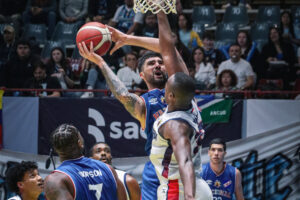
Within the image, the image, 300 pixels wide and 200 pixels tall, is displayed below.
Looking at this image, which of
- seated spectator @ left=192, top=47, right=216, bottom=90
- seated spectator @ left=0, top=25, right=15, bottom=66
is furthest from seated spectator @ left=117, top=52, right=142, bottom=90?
seated spectator @ left=0, top=25, right=15, bottom=66

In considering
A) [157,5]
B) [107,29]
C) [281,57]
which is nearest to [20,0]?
[281,57]

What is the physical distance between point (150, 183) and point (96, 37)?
55.6 inches

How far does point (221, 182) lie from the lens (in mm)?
7234

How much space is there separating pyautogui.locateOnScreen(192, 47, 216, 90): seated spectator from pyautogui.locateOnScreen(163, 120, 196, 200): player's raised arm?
525cm

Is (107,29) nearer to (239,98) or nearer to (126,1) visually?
(239,98)

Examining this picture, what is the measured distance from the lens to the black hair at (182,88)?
3521mm

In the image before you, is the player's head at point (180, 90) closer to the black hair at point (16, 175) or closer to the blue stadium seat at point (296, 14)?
the black hair at point (16, 175)

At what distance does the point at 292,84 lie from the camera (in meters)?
9.60

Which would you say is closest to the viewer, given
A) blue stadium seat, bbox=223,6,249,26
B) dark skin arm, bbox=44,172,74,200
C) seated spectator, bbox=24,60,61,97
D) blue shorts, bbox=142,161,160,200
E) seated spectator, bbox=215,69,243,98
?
dark skin arm, bbox=44,172,74,200

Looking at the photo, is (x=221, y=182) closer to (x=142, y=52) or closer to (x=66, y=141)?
(x=142, y=52)

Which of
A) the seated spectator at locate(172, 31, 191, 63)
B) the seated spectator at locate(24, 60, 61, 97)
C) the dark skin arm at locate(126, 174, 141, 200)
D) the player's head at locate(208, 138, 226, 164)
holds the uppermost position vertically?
the seated spectator at locate(172, 31, 191, 63)

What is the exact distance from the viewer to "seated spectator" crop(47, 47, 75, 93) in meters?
8.73

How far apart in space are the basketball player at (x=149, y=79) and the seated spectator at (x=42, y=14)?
6768 mm

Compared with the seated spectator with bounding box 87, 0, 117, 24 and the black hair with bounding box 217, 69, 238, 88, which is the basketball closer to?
the black hair with bounding box 217, 69, 238, 88
